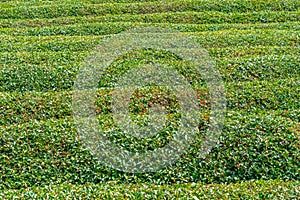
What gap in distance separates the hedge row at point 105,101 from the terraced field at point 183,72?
5cm

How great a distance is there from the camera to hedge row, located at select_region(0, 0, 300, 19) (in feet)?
124

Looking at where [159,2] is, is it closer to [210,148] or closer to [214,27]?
[214,27]

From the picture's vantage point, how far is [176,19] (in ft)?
117

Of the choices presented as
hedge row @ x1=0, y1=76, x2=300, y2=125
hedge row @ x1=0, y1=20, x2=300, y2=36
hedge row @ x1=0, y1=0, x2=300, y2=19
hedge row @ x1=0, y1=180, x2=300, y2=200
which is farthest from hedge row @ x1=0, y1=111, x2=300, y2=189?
hedge row @ x1=0, y1=0, x2=300, y2=19

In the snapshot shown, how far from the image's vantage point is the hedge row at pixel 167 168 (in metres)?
17.9

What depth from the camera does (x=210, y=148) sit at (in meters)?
19.0

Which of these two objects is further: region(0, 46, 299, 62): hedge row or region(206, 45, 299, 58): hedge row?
region(206, 45, 299, 58): hedge row

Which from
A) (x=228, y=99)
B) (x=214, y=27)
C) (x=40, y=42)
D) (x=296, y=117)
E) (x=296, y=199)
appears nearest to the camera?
(x=296, y=199)

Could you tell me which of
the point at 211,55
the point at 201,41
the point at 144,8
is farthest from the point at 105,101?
the point at 144,8

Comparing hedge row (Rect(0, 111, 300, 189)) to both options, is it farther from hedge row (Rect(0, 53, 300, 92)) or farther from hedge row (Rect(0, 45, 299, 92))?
hedge row (Rect(0, 45, 299, 92))

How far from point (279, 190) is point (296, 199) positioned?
2.31 ft

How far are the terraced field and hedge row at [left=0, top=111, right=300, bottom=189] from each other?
40 mm

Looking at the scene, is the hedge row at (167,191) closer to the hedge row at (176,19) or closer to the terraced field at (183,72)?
the terraced field at (183,72)

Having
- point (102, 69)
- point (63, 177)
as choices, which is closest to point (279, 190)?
point (63, 177)
